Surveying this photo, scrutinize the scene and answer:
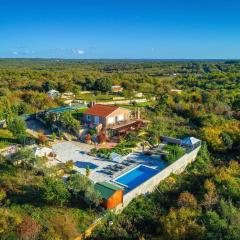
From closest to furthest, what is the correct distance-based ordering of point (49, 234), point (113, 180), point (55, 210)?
point (49, 234), point (55, 210), point (113, 180)

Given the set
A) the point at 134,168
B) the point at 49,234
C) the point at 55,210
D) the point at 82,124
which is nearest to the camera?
the point at 49,234

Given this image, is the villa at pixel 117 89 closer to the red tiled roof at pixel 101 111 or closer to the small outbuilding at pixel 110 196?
the red tiled roof at pixel 101 111

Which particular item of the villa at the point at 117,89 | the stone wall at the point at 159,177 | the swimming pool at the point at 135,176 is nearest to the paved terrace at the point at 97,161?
the swimming pool at the point at 135,176

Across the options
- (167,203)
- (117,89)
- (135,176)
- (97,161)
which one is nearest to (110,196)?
(167,203)

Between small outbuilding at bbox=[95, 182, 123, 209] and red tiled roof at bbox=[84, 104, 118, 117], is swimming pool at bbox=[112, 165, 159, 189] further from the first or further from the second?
red tiled roof at bbox=[84, 104, 118, 117]

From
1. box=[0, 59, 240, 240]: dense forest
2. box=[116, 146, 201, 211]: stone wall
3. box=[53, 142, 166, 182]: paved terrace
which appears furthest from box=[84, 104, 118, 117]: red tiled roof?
box=[116, 146, 201, 211]: stone wall

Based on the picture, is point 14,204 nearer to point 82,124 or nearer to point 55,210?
point 55,210

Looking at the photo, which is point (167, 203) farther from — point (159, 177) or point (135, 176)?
point (135, 176)

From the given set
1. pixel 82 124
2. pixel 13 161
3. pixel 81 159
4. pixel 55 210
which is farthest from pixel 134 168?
pixel 82 124
